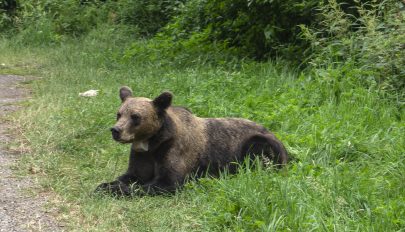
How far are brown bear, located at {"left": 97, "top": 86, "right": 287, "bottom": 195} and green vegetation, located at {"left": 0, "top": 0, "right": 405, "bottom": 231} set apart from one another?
19 cm

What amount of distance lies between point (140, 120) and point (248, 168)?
40.9 inches

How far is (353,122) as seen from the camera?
7234 mm

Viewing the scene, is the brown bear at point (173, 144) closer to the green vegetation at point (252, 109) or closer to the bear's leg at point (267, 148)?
the bear's leg at point (267, 148)

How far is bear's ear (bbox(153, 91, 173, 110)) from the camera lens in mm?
6172

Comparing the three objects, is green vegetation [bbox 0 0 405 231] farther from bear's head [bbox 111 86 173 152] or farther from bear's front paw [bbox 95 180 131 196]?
bear's head [bbox 111 86 173 152]

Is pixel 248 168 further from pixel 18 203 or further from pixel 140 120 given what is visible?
pixel 18 203

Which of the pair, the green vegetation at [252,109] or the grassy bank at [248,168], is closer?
the grassy bank at [248,168]

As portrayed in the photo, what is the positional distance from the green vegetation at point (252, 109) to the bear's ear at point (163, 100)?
28.6 inches

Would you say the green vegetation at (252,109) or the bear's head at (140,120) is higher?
the bear's head at (140,120)

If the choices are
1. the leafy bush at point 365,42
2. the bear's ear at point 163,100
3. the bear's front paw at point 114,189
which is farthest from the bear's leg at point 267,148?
the leafy bush at point 365,42

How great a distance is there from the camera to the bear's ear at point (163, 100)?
617 cm

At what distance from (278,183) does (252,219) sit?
1.28 feet

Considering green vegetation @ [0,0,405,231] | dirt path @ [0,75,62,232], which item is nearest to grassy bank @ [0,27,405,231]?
green vegetation @ [0,0,405,231]

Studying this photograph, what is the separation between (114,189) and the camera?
599 centimetres
